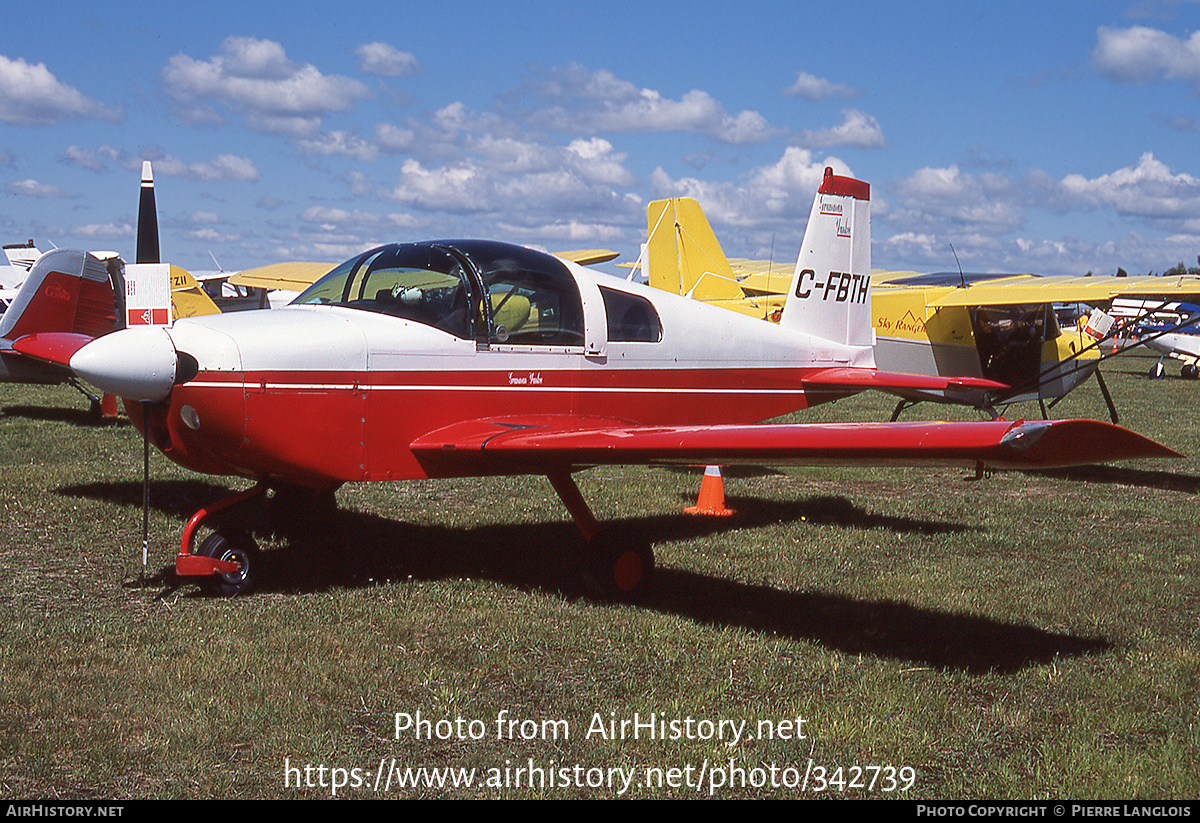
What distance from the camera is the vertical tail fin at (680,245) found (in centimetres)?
1772

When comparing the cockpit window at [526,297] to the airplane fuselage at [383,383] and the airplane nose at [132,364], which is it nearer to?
the airplane fuselage at [383,383]

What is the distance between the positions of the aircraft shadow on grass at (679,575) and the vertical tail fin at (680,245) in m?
9.10

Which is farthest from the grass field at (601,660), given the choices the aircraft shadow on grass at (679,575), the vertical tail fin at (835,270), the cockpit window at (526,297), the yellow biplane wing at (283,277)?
the yellow biplane wing at (283,277)

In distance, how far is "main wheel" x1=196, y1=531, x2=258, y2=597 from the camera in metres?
5.82

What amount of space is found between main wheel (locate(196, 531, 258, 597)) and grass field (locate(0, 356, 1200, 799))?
122mm

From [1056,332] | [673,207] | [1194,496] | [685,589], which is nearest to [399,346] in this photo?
[685,589]

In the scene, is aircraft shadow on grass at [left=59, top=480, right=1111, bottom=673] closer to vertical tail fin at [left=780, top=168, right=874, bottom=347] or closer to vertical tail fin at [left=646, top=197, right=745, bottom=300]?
vertical tail fin at [left=780, top=168, right=874, bottom=347]

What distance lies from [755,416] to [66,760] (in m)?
5.40

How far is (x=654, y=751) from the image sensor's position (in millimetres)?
3965

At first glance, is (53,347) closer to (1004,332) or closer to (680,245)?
(680,245)

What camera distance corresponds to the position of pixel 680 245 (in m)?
17.7

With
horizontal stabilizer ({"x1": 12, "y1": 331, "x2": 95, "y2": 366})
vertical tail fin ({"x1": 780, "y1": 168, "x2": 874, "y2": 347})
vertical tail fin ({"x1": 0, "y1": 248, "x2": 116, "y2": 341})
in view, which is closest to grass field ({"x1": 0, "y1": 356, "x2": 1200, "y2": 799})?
horizontal stabilizer ({"x1": 12, "y1": 331, "x2": 95, "y2": 366})

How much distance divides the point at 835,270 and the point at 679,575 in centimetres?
360

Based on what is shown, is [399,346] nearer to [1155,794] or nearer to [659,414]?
[659,414]
